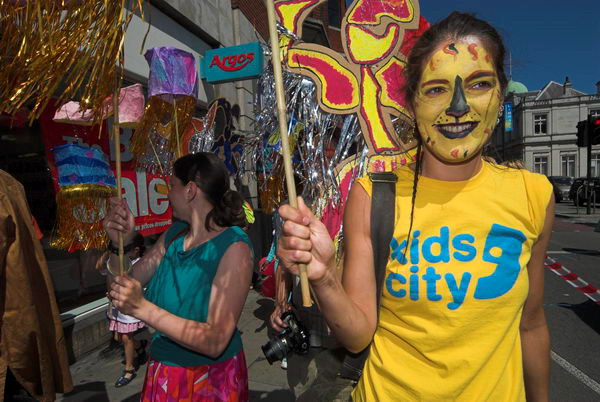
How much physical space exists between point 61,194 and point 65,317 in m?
1.32

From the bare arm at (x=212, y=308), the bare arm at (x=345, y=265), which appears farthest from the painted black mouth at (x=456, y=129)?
the bare arm at (x=212, y=308)

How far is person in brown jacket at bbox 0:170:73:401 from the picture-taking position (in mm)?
1445

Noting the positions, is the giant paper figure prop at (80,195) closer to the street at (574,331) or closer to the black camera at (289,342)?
the black camera at (289,342)

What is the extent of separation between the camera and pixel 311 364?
238 centimetres

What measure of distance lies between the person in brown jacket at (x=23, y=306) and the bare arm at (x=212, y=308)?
0.58 metres

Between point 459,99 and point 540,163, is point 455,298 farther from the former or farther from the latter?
point 540,163

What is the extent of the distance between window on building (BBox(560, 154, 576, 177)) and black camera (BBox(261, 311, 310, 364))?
46.3 meters

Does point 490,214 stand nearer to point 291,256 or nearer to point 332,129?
point 291,256

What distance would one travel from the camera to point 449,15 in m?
1.20

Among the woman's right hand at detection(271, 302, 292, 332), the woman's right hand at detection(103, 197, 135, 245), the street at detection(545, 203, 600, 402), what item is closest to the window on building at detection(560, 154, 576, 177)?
the street at detection(545, 203, 600, 402)

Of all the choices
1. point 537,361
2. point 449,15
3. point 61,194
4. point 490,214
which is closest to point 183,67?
point 61,194

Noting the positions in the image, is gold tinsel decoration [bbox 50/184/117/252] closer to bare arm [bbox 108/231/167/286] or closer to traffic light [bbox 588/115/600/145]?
bare arm [bbox 108/231/167/286]

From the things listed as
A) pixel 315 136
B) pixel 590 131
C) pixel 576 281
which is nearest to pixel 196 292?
pixel 315 136

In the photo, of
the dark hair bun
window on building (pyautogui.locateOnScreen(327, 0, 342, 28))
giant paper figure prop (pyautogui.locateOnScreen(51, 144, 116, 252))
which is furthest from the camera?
window on building (pyautogui.locateOnScreen(327, 0, 342, 28))
